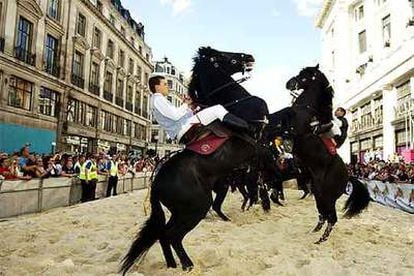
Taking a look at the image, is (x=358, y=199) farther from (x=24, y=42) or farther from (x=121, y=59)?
(x=121, y=59)

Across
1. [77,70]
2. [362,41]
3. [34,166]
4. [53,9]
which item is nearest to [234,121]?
[34,166]

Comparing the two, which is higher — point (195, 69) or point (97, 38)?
point (97, 38)

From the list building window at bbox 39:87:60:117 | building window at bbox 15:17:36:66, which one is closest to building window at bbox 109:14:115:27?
building window at bbox 39:87:60:117

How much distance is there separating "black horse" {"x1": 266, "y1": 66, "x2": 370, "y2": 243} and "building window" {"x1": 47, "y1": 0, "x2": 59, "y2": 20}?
24.5 meters

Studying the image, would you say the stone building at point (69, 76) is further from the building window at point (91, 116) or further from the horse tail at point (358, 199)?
the horse tail at point (358, 199)

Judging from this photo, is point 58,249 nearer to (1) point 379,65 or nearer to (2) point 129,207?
(2) point 129,207

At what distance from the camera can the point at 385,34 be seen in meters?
31.4

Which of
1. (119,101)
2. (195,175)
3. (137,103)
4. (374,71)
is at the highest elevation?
(374,71)

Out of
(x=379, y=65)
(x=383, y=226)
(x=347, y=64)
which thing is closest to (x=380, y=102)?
(x=379, y=65)

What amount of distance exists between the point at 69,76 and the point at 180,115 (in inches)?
1065

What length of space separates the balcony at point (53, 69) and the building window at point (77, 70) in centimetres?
244

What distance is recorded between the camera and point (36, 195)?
10.8 metres

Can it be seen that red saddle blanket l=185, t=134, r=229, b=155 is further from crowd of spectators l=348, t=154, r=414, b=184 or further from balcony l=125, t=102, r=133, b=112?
balcony l=125, t=102, r=133, b=112

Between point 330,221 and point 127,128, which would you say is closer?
point 330,221
